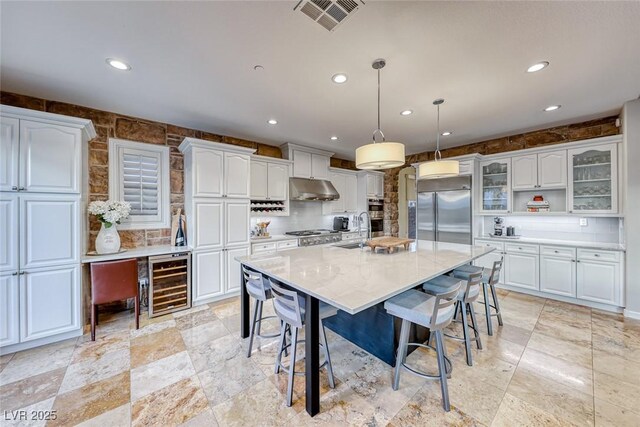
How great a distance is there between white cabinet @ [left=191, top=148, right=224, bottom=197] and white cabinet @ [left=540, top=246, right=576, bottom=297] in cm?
509

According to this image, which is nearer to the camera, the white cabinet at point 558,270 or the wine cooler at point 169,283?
the wine cooler at point 169,283

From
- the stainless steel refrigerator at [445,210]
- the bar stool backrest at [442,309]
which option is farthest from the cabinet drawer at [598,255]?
the bar stool backrest at [442,309]

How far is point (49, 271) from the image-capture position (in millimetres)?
2508

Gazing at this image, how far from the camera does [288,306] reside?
178cm

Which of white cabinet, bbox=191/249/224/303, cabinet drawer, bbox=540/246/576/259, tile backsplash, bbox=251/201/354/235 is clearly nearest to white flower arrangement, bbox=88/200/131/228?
white cabinet, bbox=191/249/224/303

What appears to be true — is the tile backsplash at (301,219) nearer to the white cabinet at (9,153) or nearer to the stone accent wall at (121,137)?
the stone accent wall at (121,137)

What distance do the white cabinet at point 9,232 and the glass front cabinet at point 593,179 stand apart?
691 cm

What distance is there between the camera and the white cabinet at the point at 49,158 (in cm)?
240

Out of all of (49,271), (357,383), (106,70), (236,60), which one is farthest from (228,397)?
(106,70)

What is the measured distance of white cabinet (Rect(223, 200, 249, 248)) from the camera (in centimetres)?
379

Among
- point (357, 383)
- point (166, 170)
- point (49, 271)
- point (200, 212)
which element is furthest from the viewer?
point (166, 170)

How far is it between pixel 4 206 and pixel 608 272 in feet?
23.0

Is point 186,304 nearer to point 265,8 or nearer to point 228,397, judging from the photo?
point 228,397

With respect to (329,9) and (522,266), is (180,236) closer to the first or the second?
(329,9)
